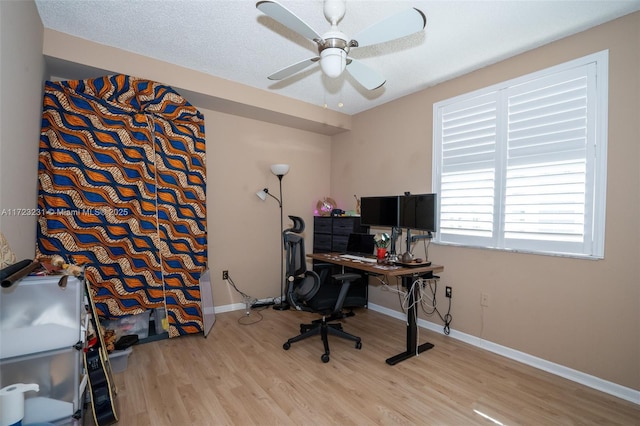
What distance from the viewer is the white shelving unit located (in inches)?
53.2

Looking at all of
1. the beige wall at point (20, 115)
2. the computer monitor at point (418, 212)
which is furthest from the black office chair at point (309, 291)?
the beige wall at point (20, 115)

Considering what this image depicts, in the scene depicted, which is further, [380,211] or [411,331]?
[380,211]

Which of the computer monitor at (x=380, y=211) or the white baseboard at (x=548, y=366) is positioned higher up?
the computer monitor at (x=380, y=211)

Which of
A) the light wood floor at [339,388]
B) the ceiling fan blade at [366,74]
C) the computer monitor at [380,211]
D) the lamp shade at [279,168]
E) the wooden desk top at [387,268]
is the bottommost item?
the light wood floor at [339,388]

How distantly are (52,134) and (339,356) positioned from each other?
3083mm

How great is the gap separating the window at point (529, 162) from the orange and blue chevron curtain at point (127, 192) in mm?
2674

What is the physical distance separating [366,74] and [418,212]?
1.40 m

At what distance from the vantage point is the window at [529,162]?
2207mm

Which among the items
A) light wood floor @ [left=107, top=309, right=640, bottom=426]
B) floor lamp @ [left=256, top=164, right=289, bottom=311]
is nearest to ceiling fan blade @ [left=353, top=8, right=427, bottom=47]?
floor lamp @ [left=256, top=164, right=289, bottom=311]

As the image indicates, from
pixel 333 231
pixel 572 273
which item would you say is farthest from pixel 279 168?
pixel 572 273

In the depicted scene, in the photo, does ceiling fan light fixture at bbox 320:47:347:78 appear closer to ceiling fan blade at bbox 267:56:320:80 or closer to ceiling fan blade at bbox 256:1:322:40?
ceiling fan blade at bbox 256:1:322:40

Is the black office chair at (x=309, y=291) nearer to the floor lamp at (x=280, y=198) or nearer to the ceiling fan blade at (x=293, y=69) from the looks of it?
the floor lamp at (x=280, y=198)

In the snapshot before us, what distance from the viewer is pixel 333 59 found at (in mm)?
1746

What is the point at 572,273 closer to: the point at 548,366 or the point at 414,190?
the point at 548,366
